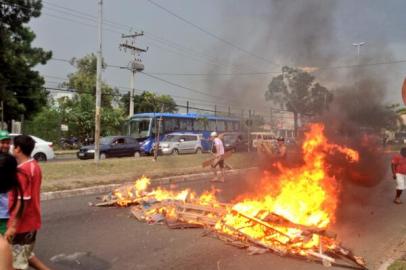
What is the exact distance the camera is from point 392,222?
28.5 ft

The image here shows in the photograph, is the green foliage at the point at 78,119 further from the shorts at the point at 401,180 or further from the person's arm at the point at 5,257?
the person's arm at the point at 5,257

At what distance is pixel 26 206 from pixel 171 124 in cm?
2991

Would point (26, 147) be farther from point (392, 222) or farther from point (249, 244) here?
point (392, 222)

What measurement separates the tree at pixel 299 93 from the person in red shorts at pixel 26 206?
8715 mm

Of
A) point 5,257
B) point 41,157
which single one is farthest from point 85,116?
point 5,257

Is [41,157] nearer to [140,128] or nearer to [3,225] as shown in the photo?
[140,128]

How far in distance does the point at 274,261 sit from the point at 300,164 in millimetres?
4571

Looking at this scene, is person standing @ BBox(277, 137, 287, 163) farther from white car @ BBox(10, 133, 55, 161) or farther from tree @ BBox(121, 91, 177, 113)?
tree @ BBox(121, 91, 177, 113)

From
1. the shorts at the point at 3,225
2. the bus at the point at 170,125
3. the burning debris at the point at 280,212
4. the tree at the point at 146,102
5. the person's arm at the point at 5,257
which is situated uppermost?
the tree at the point at 146,102

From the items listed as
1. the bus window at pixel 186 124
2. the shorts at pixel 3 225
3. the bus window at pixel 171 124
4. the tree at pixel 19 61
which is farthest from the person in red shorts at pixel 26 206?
the bus window at pixel 186 124

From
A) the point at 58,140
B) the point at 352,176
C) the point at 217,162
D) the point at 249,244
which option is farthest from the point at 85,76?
the point at 249,244

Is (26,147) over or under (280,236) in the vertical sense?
over

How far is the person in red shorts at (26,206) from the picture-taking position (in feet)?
12.2

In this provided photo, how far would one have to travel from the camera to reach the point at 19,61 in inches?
905
